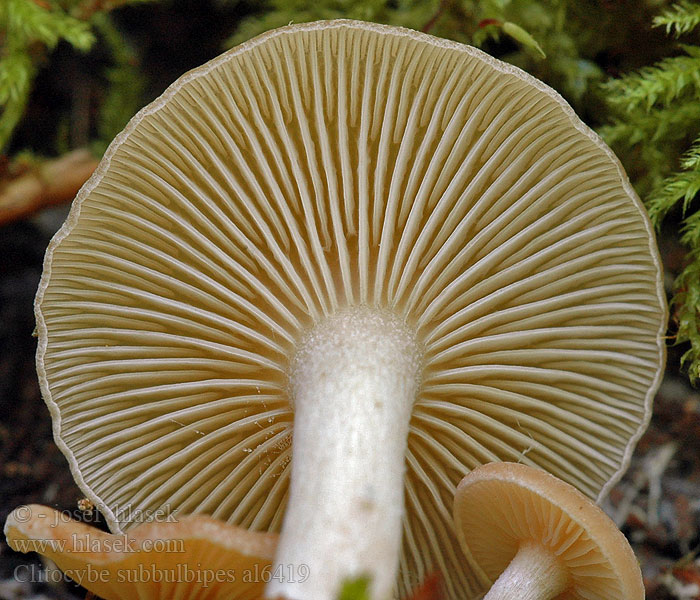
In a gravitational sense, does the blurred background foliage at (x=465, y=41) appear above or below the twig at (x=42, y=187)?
above

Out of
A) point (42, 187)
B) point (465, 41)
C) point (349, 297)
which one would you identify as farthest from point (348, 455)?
point (42, 187)

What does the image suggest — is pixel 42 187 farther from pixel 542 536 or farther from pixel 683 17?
pixel 683 17

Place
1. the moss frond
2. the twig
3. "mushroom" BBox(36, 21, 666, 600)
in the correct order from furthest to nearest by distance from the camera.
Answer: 1. the twig
2. the moss frond
3. "mushroom" BBox(36, 21, 666, 600)

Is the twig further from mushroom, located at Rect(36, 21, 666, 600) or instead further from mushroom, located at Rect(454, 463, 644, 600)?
mushroom, located at Rect(454, 463, 644, 600)

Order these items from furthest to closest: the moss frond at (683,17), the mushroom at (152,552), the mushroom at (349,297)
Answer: the moss frond at (683,17) < the mushroom at (349,297) < the mushroom at (152,552)

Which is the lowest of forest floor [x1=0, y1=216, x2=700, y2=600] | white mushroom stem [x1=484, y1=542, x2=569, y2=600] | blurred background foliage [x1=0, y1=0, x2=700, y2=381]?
forest floor [x1=0, y1=216, x2=700, y2=600]

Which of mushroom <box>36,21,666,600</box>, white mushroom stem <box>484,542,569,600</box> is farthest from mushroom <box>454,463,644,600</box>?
mushroom <box>36,21,666,600</box>

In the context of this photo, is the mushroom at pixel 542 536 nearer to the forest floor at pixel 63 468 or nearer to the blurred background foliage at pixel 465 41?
the forest floor at pixel 63 468

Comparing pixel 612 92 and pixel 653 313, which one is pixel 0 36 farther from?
pixel 653 313

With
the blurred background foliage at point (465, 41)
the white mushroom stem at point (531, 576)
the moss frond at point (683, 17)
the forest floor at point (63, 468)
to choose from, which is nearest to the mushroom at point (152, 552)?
the forest floor at point (63, 468)
